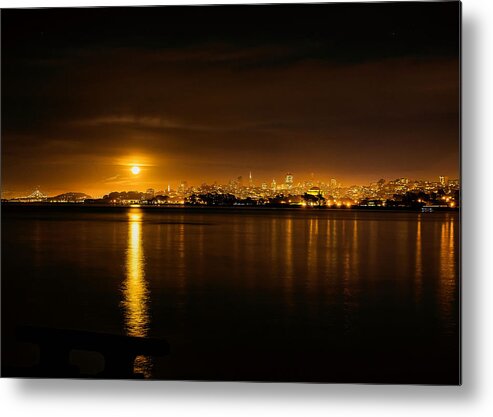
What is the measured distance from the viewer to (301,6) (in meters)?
3.12

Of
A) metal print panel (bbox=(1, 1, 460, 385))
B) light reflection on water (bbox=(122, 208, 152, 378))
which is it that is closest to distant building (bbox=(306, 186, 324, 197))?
metal print panel (bbox=(1, 1, 460, 385))

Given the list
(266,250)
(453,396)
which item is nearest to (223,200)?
(266,250)

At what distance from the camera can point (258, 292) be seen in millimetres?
3486

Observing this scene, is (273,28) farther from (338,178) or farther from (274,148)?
(338,178)

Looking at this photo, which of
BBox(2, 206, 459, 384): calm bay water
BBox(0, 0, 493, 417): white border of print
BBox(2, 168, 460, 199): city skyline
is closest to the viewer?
BBox(0, 0, 493, 417): white border of print

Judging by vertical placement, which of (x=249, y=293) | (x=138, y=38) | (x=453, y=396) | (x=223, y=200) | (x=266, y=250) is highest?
(x=138, y=38)

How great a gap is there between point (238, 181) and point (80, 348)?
3.90 ft

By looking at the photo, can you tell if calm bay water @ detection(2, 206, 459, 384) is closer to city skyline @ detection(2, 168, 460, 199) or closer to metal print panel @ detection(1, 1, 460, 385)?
metal print panel @ detection(1, 1, 460, 385)

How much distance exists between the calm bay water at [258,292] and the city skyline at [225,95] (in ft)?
0.87

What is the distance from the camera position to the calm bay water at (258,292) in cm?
307

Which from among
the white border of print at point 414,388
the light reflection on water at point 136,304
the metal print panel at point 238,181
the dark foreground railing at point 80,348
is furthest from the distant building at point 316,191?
the dark foreground railing at point 80,348

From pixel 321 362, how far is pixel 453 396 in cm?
62

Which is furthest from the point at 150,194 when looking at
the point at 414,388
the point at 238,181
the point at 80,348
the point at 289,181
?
the point at 414,388

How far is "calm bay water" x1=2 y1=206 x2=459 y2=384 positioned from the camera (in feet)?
10.1
